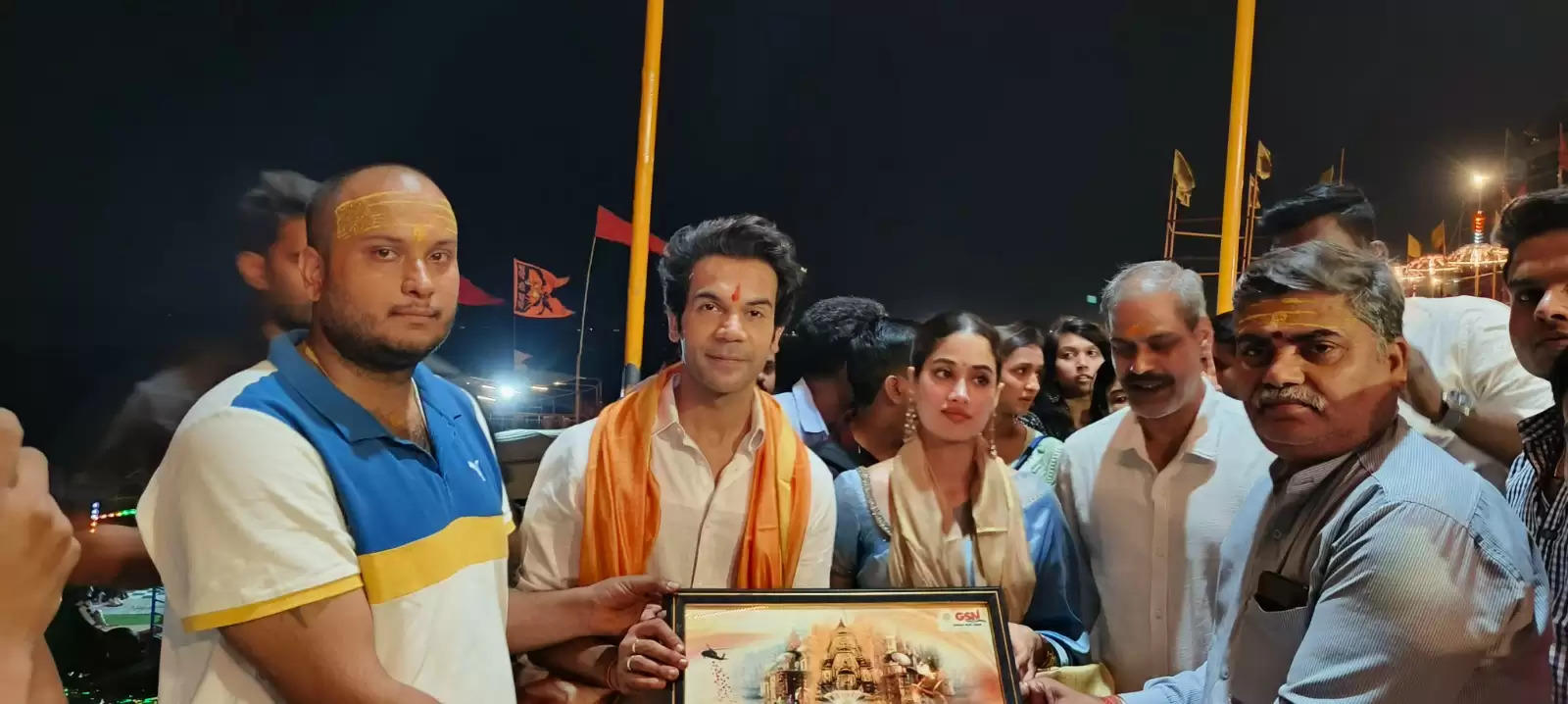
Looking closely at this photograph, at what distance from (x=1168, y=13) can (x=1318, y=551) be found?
10.8 ft

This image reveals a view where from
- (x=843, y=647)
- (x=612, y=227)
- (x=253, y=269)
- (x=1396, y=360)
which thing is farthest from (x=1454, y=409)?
(x=253, y=269)

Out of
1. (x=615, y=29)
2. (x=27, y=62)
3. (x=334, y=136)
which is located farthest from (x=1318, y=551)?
(x=27, y=62)

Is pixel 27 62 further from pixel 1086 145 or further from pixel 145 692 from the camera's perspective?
pixel 1086 145

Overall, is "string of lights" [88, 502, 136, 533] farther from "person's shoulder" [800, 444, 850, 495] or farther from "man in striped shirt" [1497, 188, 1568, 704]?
"man in striped shirt" [1497, 188, 1568, 704]

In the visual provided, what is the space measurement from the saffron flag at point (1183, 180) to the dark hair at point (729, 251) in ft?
8.59

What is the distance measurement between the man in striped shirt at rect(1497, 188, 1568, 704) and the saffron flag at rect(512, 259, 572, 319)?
2859 millimetres

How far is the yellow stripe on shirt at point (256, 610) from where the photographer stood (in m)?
→ 1.60

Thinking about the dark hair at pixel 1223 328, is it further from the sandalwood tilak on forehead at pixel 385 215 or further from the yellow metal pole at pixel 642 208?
the sandalwood tilak on forehead at pixel 385 215

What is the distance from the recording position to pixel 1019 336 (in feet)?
13.1

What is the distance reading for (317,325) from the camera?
6.21ft

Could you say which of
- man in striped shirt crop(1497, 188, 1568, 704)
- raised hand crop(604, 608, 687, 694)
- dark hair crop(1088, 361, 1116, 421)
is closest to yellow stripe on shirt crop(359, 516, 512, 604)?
raised hand crop(604, 608, 687, 694)

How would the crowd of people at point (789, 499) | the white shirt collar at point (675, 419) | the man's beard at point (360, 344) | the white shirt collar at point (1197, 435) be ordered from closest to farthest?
1. the crowd of people at point (789, 499)
2. the man's beard at point (360, 344)
3. the white shirt collar at point (675, 419)
4. the white shirt collar at point (1197, 435)

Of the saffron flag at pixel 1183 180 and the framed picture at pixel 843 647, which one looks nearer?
the framed picture at pixel 843 647

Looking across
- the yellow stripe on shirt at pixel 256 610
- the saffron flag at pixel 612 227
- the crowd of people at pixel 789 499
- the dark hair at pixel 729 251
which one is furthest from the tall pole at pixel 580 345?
the yellow stripe on shirt at pixel 256 610
